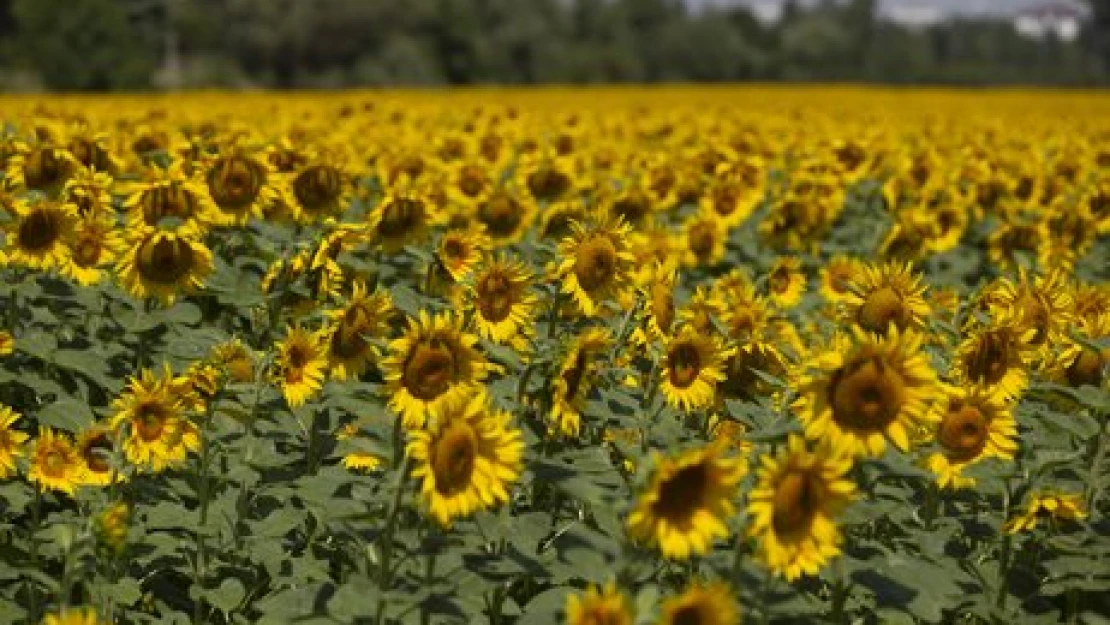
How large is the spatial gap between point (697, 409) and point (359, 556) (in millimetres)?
1483

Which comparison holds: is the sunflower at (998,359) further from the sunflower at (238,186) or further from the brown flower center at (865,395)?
the sunflower at (238,186)

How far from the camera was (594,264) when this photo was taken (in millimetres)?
4941

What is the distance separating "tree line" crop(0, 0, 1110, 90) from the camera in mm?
42344

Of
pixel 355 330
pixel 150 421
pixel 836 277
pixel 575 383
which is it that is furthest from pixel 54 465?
pixel 836 277

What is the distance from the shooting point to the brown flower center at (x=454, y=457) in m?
3.49

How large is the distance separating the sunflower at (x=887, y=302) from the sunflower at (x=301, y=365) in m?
1.79

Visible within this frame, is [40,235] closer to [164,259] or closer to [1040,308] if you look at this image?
[164,259]

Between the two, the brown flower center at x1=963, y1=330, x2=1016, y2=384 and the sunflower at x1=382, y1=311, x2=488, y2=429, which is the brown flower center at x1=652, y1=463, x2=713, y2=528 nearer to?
the sunflower at x1=382, y1=311, x2=488, y2=429

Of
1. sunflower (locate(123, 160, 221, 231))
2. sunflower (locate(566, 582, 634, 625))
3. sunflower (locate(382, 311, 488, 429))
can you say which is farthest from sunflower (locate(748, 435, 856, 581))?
sunflower (locate(123, 160, 221, 231))

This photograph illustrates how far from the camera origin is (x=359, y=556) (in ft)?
12.9

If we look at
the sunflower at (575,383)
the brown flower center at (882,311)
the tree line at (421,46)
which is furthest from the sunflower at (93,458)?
the tree line at (421,46)

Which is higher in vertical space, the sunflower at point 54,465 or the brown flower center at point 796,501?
the brown flower center at point 796,501

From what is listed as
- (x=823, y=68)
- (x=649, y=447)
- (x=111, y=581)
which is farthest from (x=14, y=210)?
(x=823, y=68)

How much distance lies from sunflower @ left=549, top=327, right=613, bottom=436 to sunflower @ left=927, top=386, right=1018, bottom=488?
991 millimetres
